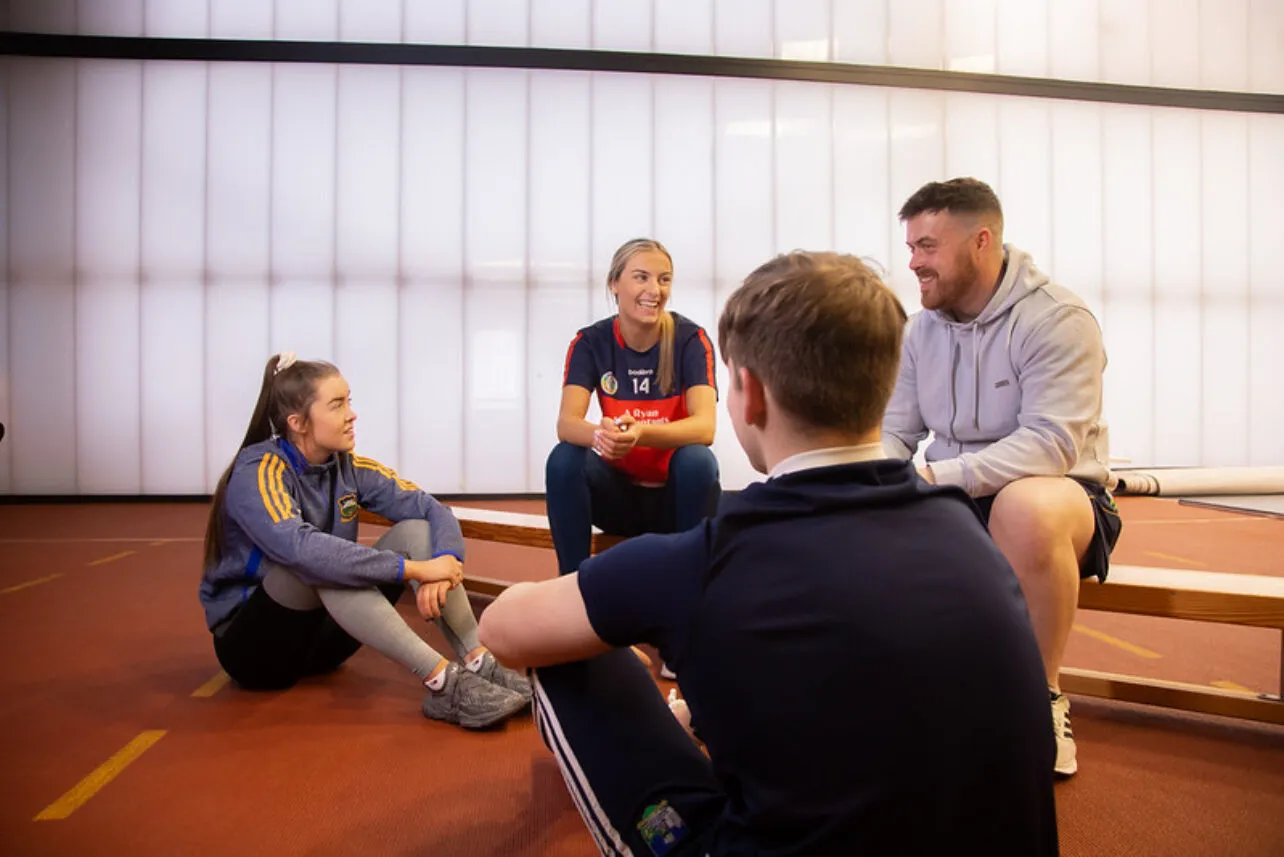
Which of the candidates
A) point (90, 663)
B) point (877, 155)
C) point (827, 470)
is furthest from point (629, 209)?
point (827, 470)

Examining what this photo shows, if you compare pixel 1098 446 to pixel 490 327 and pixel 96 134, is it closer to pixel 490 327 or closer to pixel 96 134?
pixel 490 327

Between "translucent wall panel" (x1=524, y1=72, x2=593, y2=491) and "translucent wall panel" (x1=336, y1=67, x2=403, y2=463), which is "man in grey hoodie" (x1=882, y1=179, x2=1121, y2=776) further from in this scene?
"translucent wall panel" (x1=336, y1=67, x2=403, y2=463)

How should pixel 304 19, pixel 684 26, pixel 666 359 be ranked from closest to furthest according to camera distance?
1. pixel 666 359
2. pixel 304 19
3. pixel 684 26

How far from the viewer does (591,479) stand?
2.15 metres

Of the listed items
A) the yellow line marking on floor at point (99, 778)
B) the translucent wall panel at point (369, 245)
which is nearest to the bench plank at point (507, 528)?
the yellow line marking on floor at point (99, 778)

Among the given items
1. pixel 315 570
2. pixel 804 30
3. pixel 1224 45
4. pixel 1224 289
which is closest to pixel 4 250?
pixel 315 570

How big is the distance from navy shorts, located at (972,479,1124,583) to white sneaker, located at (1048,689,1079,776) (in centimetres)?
27

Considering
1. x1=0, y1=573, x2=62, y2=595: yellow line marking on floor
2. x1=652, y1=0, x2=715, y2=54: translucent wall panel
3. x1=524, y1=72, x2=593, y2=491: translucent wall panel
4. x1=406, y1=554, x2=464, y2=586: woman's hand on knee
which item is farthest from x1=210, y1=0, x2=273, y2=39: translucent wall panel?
x1=406, y1=554, x2=464, y2=586: woman's hand on knee

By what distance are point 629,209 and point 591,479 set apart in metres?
3.78

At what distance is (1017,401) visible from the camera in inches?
65.9

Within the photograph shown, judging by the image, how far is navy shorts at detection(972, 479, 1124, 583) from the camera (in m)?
1.55

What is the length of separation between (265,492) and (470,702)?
25.5 inches

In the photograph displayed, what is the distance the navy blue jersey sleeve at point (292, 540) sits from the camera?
64.6 inches

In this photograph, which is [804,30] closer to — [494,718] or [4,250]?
[494,718]
